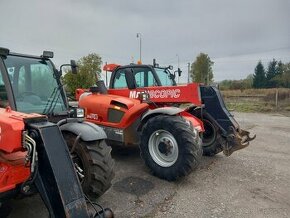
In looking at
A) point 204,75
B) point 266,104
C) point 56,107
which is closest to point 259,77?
point 204,75

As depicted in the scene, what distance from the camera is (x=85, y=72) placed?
A: 18.7 m

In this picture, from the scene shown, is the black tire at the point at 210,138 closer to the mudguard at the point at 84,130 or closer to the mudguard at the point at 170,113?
the mudguard at the point at 170,113

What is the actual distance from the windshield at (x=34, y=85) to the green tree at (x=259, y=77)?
63235 mm

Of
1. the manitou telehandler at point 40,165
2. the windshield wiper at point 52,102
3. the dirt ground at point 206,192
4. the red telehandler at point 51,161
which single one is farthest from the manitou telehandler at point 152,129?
the manitou telehandler at point 40,165

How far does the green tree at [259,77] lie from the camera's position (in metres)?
62.9

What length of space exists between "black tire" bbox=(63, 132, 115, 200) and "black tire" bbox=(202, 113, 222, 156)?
2.98m

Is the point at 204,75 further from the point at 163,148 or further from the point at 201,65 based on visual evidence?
the point at 163,148

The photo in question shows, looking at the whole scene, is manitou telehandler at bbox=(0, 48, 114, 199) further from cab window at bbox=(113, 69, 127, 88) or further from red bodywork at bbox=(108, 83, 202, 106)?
cab window at bbox=(113, 69, 127, 88)

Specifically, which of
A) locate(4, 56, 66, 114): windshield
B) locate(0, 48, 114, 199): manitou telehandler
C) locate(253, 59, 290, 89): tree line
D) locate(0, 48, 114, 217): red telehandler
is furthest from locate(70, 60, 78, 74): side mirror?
locate(253, 59, 290, 89): tree line

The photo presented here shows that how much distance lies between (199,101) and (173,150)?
128 centimetres

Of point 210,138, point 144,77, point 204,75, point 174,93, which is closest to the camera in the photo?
point 174,93

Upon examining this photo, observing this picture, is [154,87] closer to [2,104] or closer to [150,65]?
[150,65]

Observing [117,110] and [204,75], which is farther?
[204,75]

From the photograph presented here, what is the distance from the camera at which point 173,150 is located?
5035mm
